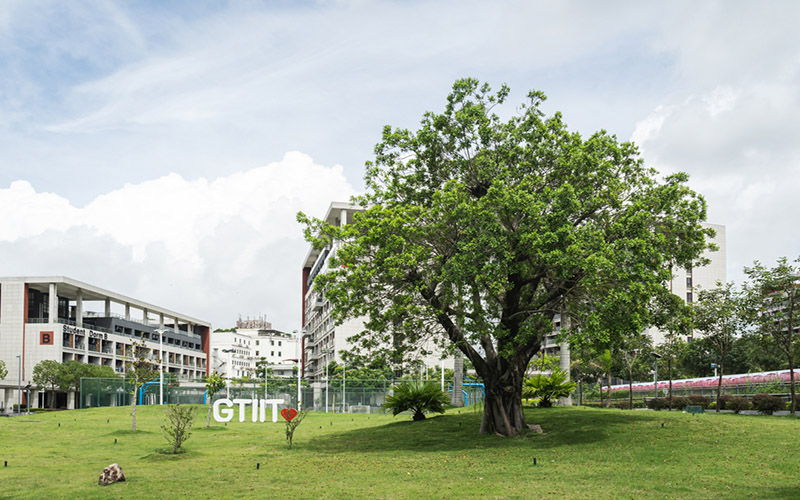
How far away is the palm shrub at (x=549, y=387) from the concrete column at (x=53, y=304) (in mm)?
72715

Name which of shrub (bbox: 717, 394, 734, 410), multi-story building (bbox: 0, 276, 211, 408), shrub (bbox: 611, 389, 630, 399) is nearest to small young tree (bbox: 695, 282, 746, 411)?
shrub (bbox: 717, 394, 734, 410)

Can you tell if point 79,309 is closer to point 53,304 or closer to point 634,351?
point 53,304

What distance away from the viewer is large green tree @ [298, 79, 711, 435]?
20469 millimetres

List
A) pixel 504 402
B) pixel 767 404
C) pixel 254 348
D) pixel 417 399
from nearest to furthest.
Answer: pixel 504 402, pixel 767 404, pixel 417 399, pixel 254 348

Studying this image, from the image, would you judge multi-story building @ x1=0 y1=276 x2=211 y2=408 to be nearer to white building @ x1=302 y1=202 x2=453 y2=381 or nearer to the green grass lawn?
white building @ x1=302 y1=202 x2=453 y2=381

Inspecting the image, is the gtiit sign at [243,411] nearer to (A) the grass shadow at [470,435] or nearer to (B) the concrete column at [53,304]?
(A) the grass shadow at [470,435]

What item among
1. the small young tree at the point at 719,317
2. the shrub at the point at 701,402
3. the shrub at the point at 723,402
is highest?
the small young tree at the point at 719,317

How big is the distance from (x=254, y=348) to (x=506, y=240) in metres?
165

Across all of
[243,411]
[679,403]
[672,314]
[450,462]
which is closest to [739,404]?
[679,403]

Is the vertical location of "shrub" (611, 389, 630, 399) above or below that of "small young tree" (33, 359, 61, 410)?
below

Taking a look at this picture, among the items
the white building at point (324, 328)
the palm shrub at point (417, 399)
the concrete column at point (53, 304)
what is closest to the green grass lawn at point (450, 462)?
the palm shrub at point (417, 399)

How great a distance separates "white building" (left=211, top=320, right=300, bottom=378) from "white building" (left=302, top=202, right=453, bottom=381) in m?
44.8

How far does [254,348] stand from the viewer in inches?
7057

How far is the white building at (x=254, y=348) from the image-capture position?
168500 millimetres
